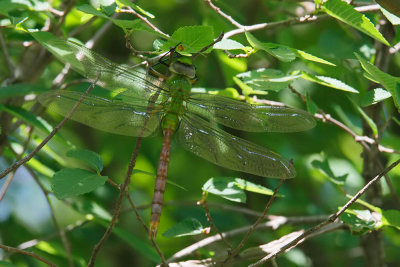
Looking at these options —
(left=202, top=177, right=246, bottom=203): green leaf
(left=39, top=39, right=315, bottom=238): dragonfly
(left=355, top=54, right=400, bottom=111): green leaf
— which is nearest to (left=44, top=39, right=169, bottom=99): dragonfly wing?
(left=39, top=39, right=315, bottom=238): dragonfly

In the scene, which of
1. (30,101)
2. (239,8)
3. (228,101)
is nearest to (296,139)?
(239,8)

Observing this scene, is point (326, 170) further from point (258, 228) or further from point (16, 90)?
point (16, 90)

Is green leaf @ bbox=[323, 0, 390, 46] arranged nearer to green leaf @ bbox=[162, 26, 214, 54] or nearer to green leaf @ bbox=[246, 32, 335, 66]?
green leaf @ bbox=[246, 32, 335, 66]

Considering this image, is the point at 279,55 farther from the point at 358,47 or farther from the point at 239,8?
the point at 239,8

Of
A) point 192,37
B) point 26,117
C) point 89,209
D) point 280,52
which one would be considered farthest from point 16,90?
point 280,52

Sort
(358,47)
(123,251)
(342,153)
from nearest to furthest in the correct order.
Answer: (358,47) → (342,153) → (123,251)

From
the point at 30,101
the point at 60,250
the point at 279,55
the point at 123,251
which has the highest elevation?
the point at 279,55

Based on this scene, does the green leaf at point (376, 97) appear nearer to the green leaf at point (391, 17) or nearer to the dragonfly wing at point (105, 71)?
the green leaf at point (391, 17)
